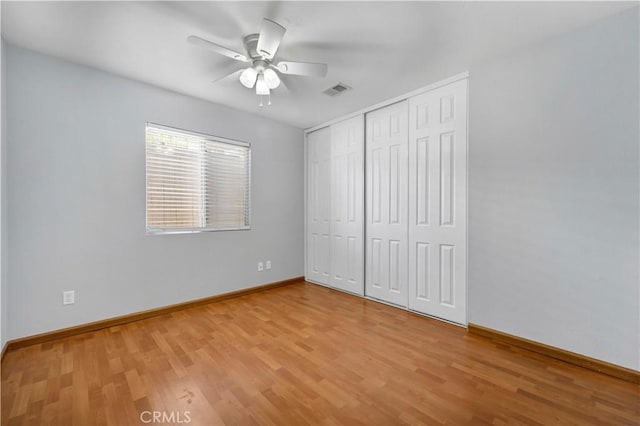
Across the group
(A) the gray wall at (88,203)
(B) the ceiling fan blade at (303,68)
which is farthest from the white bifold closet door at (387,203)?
(A) the gray wall at (88,203)

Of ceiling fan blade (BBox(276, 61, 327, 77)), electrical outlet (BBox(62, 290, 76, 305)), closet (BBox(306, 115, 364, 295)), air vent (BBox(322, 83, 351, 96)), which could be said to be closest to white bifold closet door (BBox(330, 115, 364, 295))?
closet (BBox(306, 115, 364, 295))

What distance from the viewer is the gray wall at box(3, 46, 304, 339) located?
2.32m

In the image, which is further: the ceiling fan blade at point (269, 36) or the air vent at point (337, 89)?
the air vent at point (337, 89)

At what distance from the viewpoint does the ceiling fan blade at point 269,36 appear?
1.72 metres

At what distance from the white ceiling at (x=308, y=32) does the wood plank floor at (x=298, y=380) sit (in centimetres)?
260

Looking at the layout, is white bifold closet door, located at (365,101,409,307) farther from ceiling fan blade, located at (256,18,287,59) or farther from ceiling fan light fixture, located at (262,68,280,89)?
ceiling fan blade, located at (256,18,287,59)

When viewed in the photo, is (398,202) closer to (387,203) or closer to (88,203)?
(387,203)

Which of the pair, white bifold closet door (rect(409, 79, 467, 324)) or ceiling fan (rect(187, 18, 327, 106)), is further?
white bifold closet door (rect(409, 79, 467, 324))

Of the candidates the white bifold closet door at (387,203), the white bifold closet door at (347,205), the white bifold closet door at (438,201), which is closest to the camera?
the white bifold closet door at (438,201)

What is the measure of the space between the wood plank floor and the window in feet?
4.15

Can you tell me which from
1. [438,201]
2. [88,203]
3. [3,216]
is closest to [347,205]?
[438,201]

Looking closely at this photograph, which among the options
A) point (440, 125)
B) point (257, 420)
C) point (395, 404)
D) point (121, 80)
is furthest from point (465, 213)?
point (121, 80)

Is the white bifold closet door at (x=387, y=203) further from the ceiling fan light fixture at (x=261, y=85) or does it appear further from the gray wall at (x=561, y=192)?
the ceiling fan light fixture at (x=261, y=85)

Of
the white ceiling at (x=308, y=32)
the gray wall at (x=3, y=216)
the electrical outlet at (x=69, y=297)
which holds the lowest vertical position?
the electrical outlet at (x=69, y=297)
